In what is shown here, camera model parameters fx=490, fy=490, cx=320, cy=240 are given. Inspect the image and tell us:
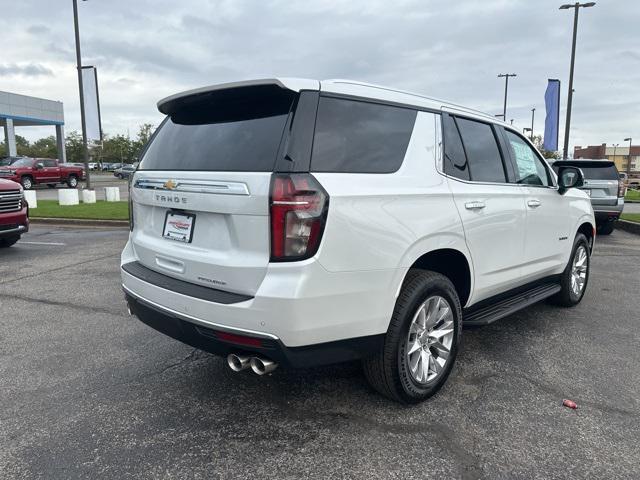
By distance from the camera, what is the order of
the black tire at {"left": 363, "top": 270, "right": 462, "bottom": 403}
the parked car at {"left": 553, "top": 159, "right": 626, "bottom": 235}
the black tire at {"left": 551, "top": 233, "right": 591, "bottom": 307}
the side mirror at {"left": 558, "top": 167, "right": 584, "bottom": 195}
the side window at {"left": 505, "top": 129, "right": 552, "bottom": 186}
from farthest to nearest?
the parked car at {"left": 553, "top": 159, "right": 626, "bottom": 235} → the black tire at {"left": 551, "top": 233, "right": 591, "bottom": 307} → the side mirror at {"left": 558, "top": 167, "right": 584, "bottom": 195} → the side window at {"left": 505, "top": 129, "right": 552, "bottom": 186} → the black tire at {"left": 363, "top": 270, "right": 462, "bottom": 403}

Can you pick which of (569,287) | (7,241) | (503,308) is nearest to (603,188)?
(569,287)

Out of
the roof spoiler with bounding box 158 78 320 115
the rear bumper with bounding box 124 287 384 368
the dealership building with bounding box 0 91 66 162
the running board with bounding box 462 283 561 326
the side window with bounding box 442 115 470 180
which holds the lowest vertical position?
the running board with bounding box 462 283 561 326

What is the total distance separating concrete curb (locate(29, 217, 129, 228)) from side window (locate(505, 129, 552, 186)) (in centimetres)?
1007

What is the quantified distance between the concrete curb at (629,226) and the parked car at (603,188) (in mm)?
970

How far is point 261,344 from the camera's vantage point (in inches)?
95.7

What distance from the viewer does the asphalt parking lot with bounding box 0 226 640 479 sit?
8.11 ft

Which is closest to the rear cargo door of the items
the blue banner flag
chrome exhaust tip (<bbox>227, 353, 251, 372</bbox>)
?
chrome exhaust tip (<bbox>227, 353, 251, 372</bbox>)

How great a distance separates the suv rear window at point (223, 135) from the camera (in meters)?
2.55

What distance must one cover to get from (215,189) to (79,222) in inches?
447

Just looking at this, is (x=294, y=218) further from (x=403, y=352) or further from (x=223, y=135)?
(x=403, y=352)

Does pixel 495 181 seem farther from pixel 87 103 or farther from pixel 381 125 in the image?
pixel 87 103

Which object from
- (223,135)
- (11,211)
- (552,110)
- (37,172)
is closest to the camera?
(223,135)

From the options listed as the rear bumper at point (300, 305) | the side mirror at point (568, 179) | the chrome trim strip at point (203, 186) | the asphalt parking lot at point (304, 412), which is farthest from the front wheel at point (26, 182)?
the side mirror at point (568, 179)

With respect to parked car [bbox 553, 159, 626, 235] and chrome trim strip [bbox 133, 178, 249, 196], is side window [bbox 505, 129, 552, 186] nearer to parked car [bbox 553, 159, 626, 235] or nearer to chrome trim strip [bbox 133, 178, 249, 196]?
chrome trim strip [bbox 133, 178, 249, 196]
